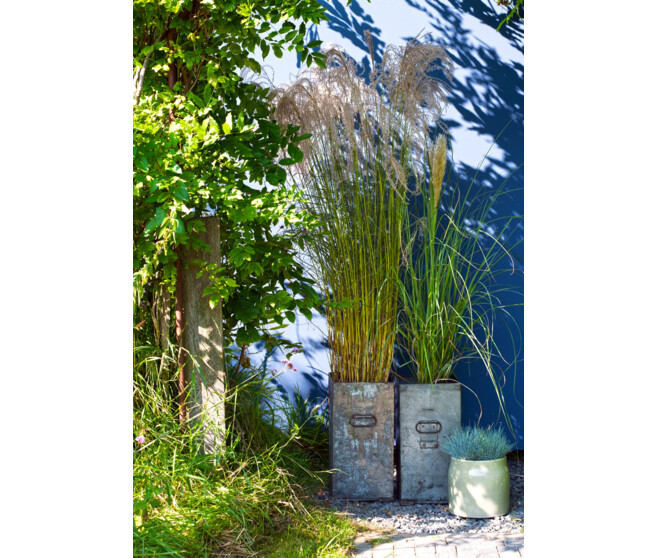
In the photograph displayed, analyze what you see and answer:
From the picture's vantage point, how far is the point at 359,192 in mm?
3016

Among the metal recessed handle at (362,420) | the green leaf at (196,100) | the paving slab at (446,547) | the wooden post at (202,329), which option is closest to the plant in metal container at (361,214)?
the metal recessed handle at (362,420)

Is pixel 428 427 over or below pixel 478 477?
over

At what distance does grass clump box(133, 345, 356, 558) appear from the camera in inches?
82.4

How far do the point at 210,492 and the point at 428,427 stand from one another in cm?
118

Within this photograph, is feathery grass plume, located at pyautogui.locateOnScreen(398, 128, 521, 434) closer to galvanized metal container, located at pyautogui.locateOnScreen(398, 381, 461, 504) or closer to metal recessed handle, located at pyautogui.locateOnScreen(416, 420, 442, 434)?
galvanized metal container, located at pyautogui.locateOnScreen(398, 381, 461, 504)

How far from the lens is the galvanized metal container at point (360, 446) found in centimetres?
293

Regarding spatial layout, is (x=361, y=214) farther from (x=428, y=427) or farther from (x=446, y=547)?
(x=446, y=547)

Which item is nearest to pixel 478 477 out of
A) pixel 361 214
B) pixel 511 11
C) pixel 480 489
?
pixel 480 489

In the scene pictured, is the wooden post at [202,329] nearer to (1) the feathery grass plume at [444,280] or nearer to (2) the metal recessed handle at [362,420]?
(2) the metal recessed handle at [362,420]

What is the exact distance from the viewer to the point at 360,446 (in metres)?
2.93

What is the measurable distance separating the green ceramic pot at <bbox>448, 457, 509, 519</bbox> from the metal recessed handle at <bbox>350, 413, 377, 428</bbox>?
1.46ft
